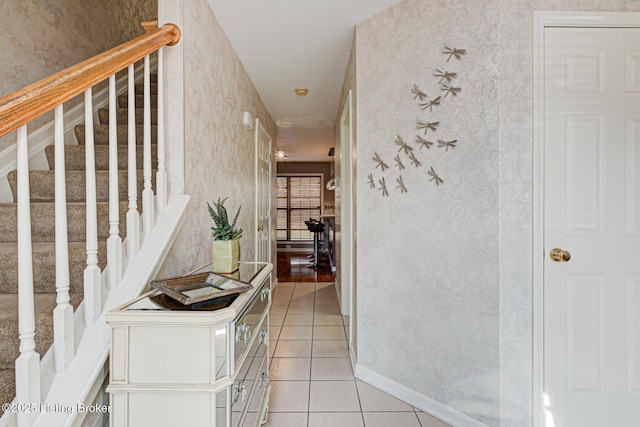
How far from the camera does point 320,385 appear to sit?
2.21 meters

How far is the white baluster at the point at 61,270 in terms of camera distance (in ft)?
3.12

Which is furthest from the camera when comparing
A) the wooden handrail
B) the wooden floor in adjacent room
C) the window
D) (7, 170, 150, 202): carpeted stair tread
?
the window

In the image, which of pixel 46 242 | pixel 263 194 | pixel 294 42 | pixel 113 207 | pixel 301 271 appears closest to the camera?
pixel 113 207

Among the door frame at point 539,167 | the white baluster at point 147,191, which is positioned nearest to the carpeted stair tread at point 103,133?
the white baluster at point 147,191

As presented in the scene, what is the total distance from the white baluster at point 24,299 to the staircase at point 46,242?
270mm

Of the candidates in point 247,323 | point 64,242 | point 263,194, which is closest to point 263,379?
point 247,323

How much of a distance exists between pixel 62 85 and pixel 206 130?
1045mm

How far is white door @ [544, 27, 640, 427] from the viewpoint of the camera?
1602 mm

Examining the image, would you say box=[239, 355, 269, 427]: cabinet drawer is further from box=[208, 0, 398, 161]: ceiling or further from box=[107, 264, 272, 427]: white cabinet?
box=[208, 0, 398, 161]: ceiling

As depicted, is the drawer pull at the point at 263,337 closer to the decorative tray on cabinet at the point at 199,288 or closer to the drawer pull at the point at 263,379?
the drawer pull at the point at 263,379

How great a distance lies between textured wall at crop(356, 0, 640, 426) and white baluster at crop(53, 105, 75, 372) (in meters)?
1.62

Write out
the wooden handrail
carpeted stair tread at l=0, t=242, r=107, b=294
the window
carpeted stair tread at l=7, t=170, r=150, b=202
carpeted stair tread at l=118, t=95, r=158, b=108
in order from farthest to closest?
1. the window
2. carpeted stair tread at l=118, t=95, r=158, b=108
3. carpeted stair tread at l=7, t=170, r=150, b=202
4. carpeted stair tread at l=0, t=242, r=107, b=294
5. the wooden handrail

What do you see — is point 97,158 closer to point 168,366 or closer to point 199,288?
point 199,288

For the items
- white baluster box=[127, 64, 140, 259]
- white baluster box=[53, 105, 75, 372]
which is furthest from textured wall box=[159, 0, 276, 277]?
white baluster box=[53, 105, 75, 372]
